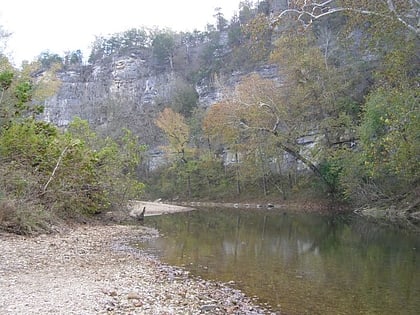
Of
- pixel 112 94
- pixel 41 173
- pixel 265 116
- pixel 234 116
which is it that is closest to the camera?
pixel 41 173

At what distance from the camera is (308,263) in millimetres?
13742

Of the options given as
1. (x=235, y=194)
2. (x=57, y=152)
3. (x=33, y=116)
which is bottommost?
(x=235, y=194)

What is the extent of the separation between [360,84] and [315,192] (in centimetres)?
1169

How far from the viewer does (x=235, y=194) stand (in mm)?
51125

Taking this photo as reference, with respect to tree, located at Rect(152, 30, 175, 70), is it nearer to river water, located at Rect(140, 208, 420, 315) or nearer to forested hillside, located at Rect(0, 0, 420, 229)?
forested hillside, located at Rect(0, 0, 420, 229)

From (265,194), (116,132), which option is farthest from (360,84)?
(116,132)

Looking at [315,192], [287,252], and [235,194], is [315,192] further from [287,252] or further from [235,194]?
[287,252]

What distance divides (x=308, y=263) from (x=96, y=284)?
22.8 feet

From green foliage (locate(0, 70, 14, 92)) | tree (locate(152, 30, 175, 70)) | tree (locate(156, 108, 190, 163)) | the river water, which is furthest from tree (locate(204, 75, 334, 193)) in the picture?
tree (locate(152, 30, 175, 70))

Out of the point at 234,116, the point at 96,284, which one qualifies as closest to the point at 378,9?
the point at 96,284

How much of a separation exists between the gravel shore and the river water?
0.93 m

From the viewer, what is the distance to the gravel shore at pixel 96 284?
7.50 meters

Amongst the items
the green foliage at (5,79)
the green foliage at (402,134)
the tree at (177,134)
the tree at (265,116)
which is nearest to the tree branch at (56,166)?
the green foliage at (5,79)

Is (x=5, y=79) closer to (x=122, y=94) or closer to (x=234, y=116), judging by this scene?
(x=234, y=116)
